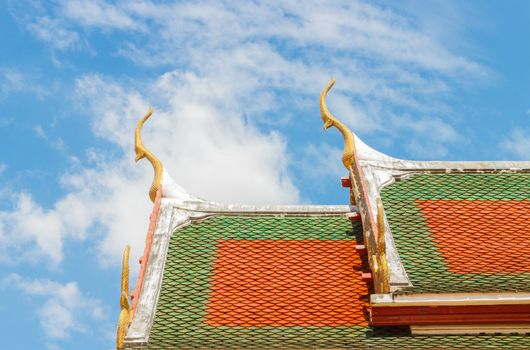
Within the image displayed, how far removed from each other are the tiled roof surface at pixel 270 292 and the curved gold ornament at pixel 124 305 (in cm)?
34

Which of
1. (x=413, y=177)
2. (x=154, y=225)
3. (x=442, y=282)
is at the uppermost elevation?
(x=413, y=177)

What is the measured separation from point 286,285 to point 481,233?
268cm

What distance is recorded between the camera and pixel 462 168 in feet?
45.8

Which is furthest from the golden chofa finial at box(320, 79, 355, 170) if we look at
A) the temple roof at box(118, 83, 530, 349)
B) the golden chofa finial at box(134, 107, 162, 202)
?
the golden chofa finial at box(134, 107, 162, 202)

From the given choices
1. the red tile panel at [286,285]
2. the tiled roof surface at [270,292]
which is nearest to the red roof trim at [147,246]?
the tiled roof surface at [270,292]

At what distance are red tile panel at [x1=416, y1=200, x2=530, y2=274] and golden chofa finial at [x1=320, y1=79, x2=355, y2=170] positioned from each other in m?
1.37

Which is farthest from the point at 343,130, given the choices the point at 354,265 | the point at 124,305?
the point at 124,305

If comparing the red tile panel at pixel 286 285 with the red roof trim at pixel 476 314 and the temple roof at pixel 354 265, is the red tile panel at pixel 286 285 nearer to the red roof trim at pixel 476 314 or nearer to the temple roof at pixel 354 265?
the temple roof at pixel 354 265

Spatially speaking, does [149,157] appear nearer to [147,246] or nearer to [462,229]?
[147,246]

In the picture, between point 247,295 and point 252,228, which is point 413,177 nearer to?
point 252,228

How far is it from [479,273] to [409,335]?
1292 millimetres

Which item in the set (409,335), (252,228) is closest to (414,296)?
(409,335)

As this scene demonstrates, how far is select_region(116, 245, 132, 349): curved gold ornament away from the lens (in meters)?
10.9

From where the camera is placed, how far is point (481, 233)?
41.0ft
